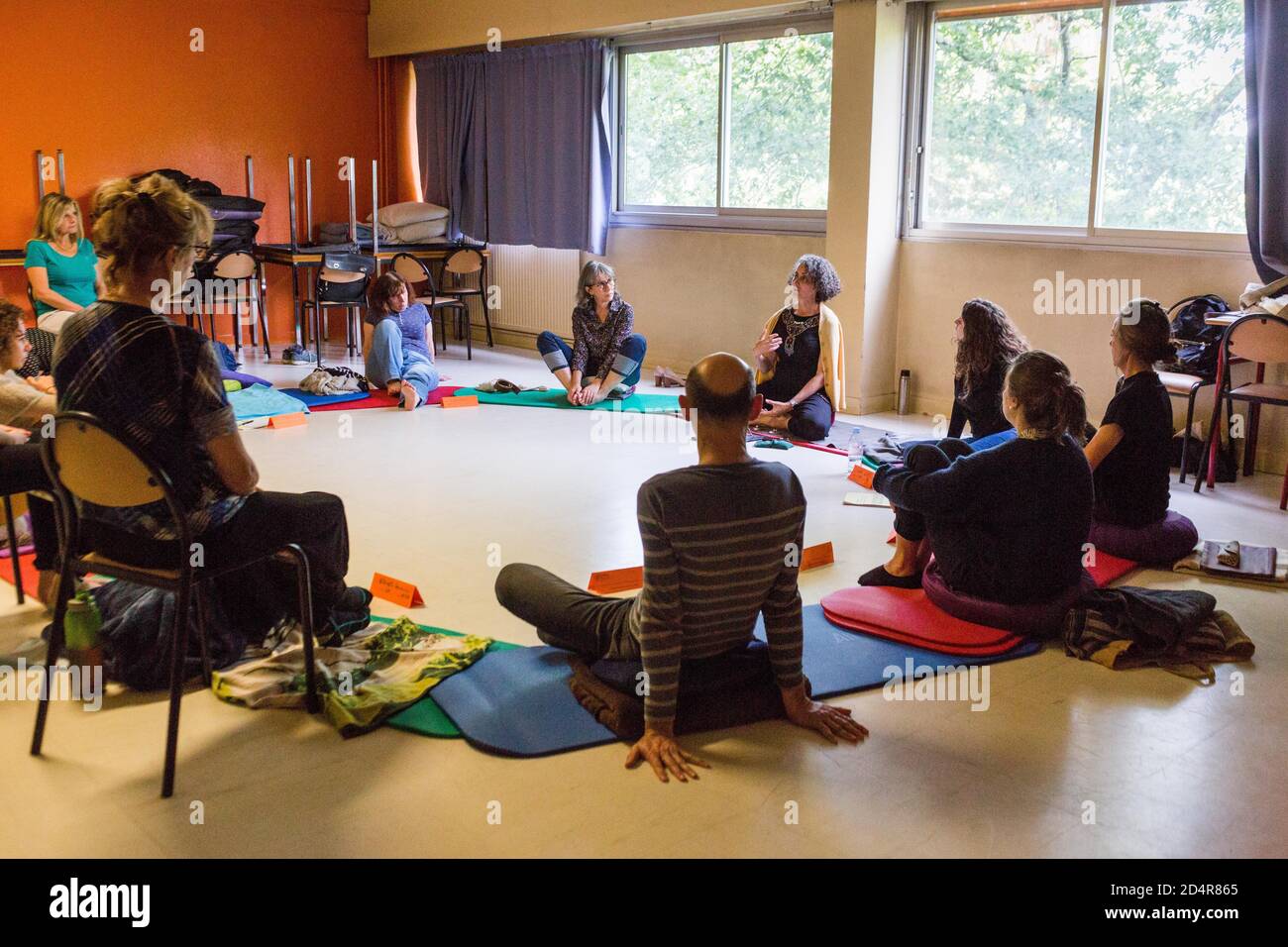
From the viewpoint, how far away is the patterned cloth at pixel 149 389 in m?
2.48

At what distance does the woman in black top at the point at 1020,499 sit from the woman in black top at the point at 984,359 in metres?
1.06

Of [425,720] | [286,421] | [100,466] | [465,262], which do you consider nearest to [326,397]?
[286,421]

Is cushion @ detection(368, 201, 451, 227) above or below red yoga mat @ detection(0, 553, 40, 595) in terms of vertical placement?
above

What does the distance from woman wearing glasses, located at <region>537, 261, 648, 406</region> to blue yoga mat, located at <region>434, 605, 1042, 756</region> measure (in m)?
3.51

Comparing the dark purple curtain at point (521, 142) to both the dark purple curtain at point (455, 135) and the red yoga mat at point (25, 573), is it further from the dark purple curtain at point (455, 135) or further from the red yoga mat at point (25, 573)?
the red yoga mat at point (25, 573)

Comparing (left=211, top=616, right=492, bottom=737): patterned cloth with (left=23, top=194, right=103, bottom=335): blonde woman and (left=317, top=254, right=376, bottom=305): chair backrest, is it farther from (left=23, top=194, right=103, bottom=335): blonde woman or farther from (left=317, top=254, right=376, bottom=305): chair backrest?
(left=317, top=254, right=376, bottom=305): chair backrest

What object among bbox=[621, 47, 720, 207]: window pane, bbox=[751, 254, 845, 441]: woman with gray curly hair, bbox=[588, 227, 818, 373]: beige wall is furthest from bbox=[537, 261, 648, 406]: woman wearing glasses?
bbox=[621, 47, 720, 207]: window pane

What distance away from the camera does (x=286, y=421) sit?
620cm

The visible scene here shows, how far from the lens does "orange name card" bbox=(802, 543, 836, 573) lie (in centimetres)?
398

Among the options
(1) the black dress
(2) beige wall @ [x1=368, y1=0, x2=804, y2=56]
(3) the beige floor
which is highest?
(2) beige wall @ [x1=368, y1=0, x2=804, y2=56]

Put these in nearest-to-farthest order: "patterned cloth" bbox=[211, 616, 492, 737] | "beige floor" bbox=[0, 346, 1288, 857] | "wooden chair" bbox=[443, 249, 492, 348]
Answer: "beige floor" bbox=[0, 346, 1288, 857] → "patterned cloth" bbox=[211, 616, 492, 737] → "wooden chair" bbox=[443, 249, 492, 348]
